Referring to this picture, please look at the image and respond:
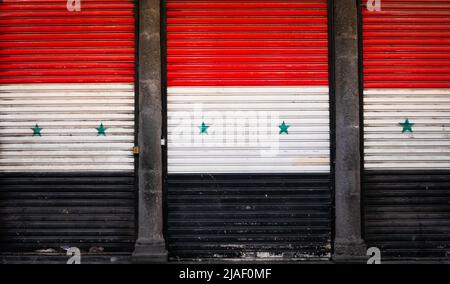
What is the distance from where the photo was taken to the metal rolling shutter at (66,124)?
909 centimetres

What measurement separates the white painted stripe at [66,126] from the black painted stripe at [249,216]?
3.87 feet

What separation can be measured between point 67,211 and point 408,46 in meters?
6.34

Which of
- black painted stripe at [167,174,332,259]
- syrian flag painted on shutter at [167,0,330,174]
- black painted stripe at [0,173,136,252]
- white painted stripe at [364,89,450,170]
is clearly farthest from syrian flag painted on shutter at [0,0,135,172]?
white painted stripe at [364,89,450,170]

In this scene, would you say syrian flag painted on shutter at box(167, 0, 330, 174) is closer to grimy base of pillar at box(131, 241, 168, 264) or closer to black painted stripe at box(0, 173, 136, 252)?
black painted stripe at box(0, 173, 136, 252)

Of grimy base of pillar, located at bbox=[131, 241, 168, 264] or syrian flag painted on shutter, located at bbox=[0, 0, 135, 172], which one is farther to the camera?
syrian flag painted on shutter, located at bbox=[0, 0, 135, 172]

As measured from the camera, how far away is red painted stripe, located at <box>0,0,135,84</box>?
30.0ft

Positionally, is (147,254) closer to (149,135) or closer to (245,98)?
→ (149,135)

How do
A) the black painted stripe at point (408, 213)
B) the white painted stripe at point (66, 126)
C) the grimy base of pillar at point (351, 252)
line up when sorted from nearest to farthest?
the grimy base of pillar at point (351, 252)
the black painted stripe at point (408, 213)
the white painted stripe at point (66, 126)

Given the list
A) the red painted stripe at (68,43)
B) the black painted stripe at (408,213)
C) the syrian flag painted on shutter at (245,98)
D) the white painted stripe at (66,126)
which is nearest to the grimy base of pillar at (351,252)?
the black painted stripe at (408,213)

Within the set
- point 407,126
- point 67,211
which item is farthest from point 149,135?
point 407,126

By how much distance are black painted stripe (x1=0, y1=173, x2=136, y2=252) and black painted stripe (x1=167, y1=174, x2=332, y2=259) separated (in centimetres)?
80

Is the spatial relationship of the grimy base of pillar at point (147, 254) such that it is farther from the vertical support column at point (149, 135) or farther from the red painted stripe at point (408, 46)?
the red painted stripe at point (408, 46)

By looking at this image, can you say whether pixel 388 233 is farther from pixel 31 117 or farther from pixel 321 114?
pixel 31 117

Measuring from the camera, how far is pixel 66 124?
360 inches
